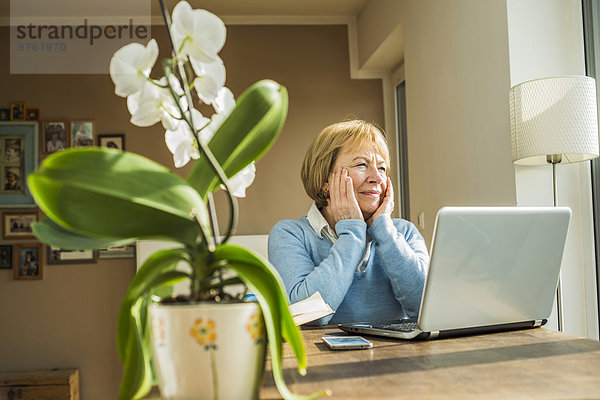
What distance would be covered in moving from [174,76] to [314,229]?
3.59 feet

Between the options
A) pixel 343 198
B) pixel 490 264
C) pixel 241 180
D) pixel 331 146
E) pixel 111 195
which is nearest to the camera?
pixel 111 195

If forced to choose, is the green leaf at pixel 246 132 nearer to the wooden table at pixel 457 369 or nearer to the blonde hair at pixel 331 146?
the wooden table at pixel 457 369

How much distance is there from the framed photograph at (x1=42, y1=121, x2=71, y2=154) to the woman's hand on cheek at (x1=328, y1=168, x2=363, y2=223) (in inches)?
121

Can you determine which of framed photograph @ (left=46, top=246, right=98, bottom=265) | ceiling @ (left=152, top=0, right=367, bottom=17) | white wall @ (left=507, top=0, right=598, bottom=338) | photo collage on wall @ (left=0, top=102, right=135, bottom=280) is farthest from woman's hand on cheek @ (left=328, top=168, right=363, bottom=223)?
framed photograph @ (left=46, top=246, right=98, bottom=265)

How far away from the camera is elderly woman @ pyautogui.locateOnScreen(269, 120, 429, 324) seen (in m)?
1.51

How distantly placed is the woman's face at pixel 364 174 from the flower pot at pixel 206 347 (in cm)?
124

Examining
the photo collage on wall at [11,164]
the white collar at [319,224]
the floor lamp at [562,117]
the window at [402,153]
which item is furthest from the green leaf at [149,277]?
the photo collage on wall at [11,164]

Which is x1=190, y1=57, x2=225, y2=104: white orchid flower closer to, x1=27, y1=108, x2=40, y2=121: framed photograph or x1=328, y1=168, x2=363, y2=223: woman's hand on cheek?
x1=328, y1=168, x2=363, y2=223: woman's hand on cheek

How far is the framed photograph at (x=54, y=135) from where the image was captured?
13.8ft

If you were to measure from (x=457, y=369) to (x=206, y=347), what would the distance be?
1.40 feet

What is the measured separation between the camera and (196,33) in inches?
24.0

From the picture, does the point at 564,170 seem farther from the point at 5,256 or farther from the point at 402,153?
the point at 5,256

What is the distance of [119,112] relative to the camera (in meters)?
4.25

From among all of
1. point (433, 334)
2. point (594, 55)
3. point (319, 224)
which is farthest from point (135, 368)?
point (594, 55)
